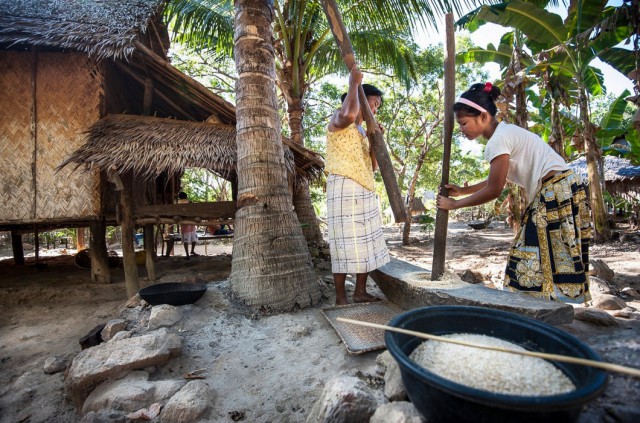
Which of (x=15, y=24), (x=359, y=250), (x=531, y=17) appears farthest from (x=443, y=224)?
(x=15, y=24)

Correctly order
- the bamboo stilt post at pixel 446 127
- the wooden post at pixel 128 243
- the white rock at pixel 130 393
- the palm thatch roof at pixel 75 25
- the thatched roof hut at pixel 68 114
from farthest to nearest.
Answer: the wooden post at pixel 128 243 < the thatched roof hut at pixel 68 114 < the palm thatch roof at pixel 75 25 < the bamboo stilt post at pixel 446 127 < the white rock at pixel 130 393

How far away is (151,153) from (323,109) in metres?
9.24

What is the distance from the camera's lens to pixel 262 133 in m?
3.41

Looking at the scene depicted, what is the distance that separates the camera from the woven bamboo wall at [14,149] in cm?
515

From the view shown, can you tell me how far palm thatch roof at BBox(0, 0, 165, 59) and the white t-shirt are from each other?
Answer: 186 inches

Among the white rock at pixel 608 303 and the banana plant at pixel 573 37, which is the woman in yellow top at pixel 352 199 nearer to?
the white rock at pixel 608 303

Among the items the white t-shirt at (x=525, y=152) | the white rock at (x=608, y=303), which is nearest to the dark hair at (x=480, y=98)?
the white t-shirt at (x=525, y=152)

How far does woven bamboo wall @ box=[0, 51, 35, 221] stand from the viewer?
5148 mm

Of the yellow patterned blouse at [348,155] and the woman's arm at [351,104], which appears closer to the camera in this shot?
the woman's arm at [351,104]

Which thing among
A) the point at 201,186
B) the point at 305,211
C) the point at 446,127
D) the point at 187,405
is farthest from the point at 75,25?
the point at 201,186

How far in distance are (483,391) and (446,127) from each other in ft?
7.04

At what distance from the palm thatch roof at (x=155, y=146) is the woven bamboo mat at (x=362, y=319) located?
265 cm

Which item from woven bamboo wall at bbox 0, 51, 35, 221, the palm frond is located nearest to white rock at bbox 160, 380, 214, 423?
woven bamboo wall at bbox 0, 51, 35, 221

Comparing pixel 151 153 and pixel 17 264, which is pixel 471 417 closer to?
pixel 151 153
